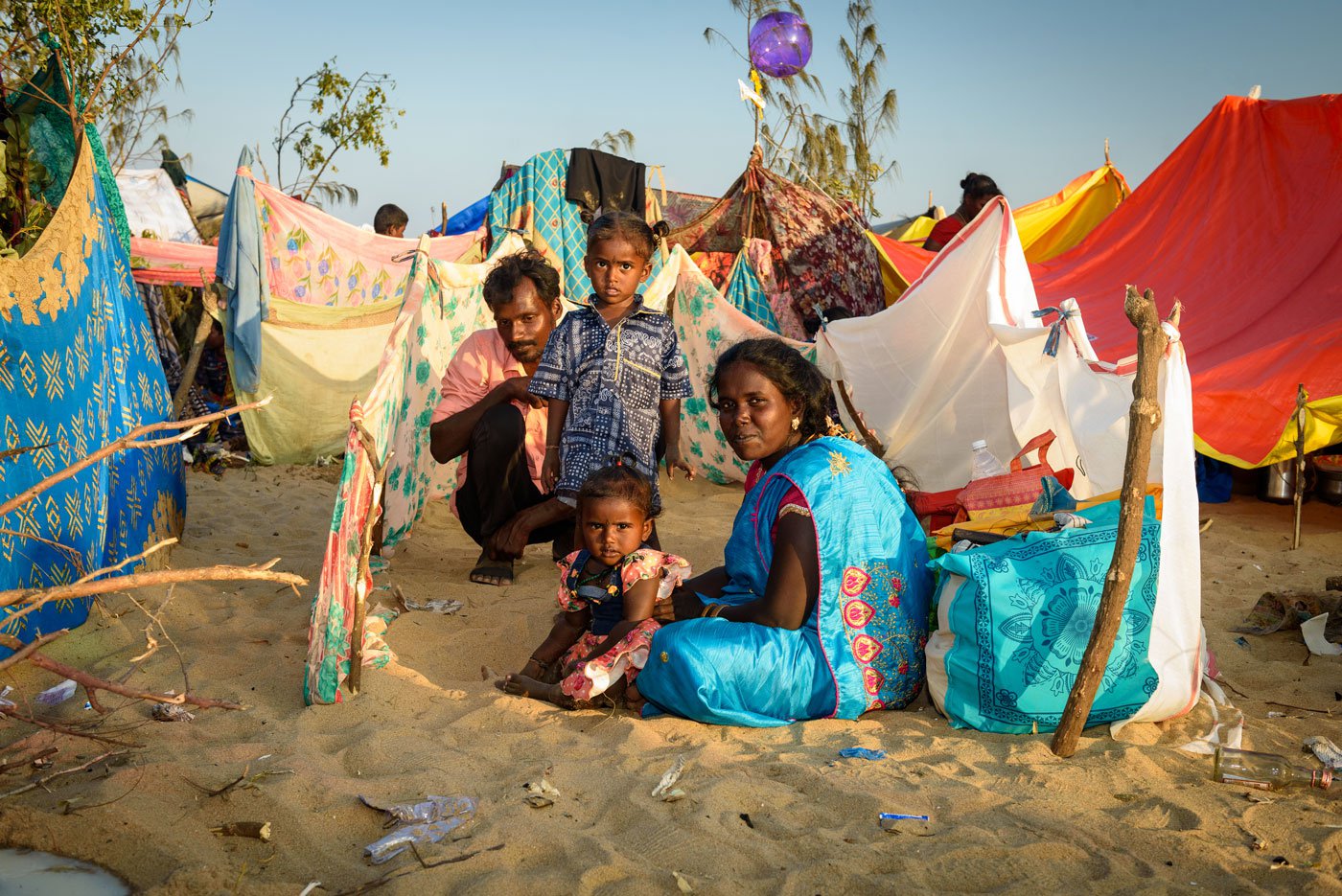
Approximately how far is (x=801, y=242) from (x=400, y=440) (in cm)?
374

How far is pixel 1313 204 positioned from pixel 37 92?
22.0 feet

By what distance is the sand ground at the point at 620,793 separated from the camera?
6.31ft

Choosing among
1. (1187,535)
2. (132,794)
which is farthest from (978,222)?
(132,794)

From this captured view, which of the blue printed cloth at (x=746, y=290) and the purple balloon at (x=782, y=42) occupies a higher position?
the purple balloon at (x=782, y=42)

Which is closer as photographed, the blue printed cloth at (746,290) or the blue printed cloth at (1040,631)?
the blue printed cloth at (1040,631)

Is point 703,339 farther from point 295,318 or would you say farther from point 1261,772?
point 1261,772

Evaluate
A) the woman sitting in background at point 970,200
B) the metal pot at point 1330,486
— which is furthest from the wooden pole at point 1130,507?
the woman sitting in background at point 970,200

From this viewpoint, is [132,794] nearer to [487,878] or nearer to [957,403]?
[487,878]

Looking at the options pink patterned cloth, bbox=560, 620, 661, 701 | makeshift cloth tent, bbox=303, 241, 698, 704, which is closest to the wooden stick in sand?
makeshift cloth tent, bbox=303, 241, 698, 704

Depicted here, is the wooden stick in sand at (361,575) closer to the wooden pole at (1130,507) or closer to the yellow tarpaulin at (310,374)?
the wooden pole at (1130,507)

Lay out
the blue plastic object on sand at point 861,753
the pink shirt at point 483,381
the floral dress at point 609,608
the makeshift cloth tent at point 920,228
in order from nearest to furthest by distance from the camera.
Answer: the blue plastic object on sand at point 861,753 < the floral dress at point 609,608 < the pink shirt at point 483,381 < the makeshift cloth tent at point 920,228

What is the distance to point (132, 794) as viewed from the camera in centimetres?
210

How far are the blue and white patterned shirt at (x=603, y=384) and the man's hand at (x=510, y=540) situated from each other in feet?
1.44

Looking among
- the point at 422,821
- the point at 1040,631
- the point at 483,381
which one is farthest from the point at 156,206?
the point at 1040,631
